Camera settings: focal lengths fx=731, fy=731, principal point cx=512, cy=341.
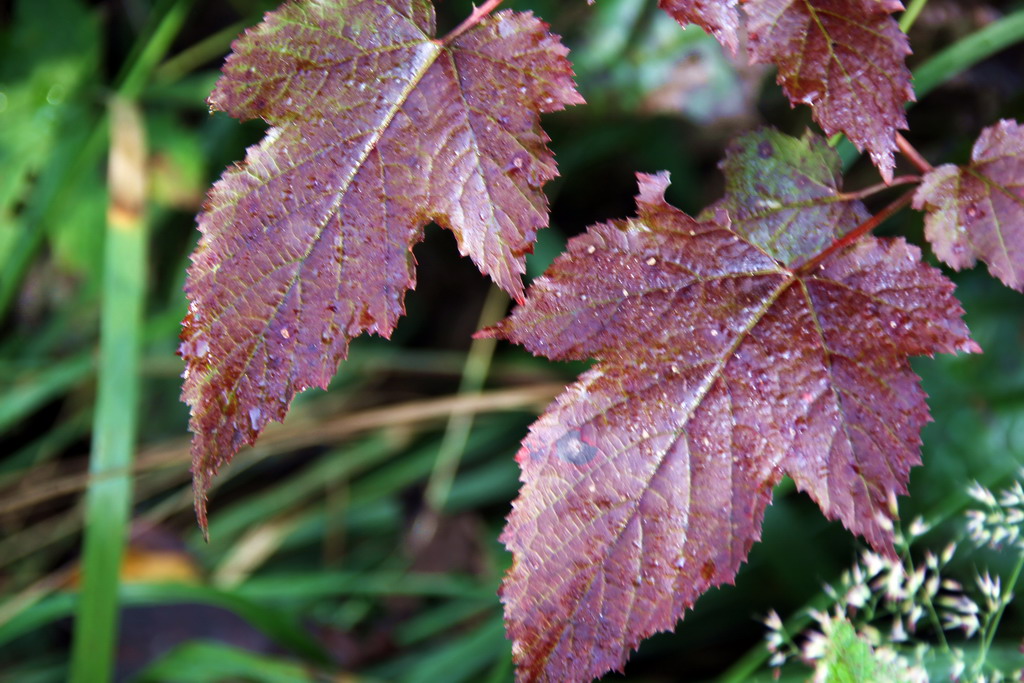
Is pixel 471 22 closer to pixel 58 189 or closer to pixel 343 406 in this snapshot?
pixel 58 189

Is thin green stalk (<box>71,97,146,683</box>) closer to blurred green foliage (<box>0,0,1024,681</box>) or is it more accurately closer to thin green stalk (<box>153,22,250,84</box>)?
blurred green foliage (<box>0,0,1024,681</box>)

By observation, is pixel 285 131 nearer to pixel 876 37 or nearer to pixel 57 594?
pixel 876 37

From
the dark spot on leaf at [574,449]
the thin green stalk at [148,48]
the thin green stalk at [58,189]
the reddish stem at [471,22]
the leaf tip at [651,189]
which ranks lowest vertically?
the thin green stalk at [58,189]

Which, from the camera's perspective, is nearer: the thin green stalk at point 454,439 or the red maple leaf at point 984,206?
the red maple leaf at point 984,206

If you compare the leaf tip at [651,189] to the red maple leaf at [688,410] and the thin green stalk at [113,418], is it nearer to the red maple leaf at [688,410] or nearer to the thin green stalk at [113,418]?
the red maple leaf at [688,410]

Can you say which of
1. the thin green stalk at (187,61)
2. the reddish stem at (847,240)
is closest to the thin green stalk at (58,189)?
the thin green stalk at (187,61)

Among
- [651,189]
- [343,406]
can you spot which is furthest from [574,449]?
[343,406]

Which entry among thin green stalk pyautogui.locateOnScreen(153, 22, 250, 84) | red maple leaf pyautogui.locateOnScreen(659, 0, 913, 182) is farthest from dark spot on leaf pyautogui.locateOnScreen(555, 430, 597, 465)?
thin green stalk pyautogui.locateOnScreen(153, 22, 250, 84)
